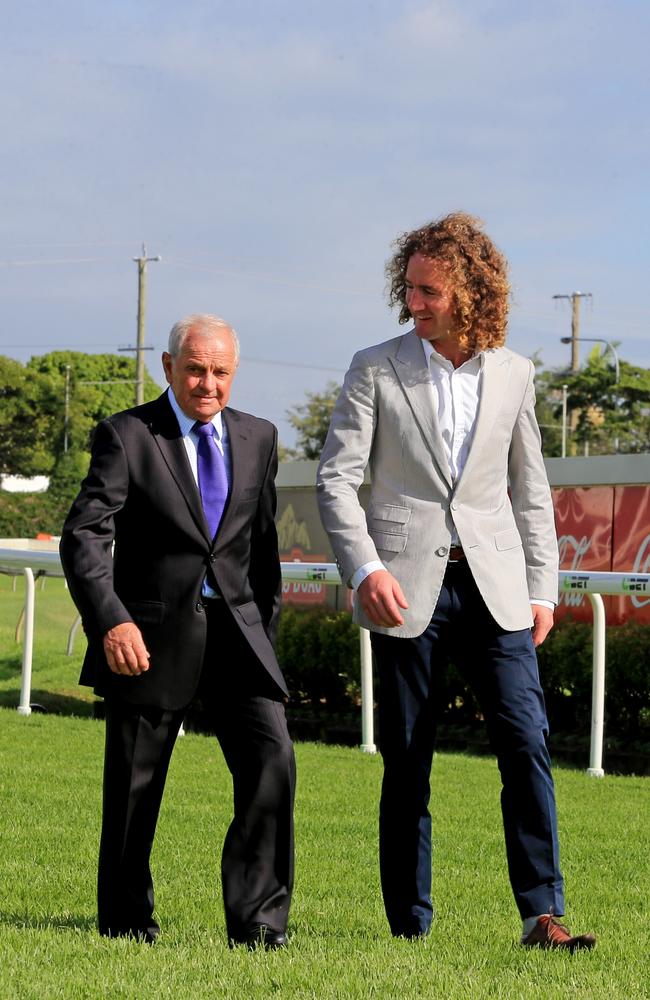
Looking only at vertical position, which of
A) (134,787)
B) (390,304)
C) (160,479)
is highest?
(390,304)

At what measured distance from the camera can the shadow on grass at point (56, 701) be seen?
13.9 meters

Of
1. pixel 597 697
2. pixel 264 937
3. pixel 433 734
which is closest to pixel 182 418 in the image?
pixel 433 734

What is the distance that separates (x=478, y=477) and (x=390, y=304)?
2.22 ft

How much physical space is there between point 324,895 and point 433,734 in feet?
3.58

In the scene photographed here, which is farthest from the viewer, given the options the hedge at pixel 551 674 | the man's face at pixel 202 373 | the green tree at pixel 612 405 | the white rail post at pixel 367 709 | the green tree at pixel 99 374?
the green tree at pixel 99 374

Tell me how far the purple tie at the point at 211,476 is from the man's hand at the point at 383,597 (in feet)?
1.65

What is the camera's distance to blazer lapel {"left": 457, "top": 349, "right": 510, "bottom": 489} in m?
4.62

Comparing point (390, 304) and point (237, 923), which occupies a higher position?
point (390, 304)

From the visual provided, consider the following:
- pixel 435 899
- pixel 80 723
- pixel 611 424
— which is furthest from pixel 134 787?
pixel 611 424

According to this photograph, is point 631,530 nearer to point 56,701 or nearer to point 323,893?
point 56,701

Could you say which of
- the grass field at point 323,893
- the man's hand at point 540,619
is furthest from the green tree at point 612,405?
the man's hand at point 540,619

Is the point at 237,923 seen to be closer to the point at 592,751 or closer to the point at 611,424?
the point at 592,751

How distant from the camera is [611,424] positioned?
5600 centimetres

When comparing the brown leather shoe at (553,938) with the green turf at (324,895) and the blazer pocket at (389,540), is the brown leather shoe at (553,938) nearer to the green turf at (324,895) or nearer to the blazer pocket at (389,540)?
the green turf at (324,895)
